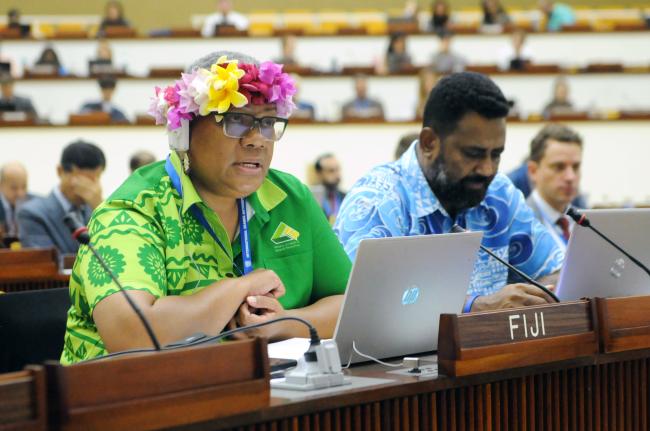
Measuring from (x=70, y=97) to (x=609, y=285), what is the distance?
28.7 feet

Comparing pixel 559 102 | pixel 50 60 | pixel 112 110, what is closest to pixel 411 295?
pixel 112 110

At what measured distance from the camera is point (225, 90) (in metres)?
2.31

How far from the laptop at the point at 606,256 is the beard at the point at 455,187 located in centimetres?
43

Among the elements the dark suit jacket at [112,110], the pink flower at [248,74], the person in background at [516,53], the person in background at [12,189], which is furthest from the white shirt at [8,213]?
the pink flower at [248,74]

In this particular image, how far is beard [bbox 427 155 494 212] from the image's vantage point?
2.91m

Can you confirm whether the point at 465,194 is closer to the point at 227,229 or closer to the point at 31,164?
the point at 227,229

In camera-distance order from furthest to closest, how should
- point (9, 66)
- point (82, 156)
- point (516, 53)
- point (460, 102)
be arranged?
point (516, 53) < point (9, 66) < point (82, 156) < point (460, 102)

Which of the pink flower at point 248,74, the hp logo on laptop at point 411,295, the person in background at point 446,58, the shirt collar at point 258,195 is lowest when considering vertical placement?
the hp logo on laptop at point 411,295

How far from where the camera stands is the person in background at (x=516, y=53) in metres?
10.8

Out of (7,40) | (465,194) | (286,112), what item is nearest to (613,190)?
(7,40)

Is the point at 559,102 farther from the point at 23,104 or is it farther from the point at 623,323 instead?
the point at 623,323

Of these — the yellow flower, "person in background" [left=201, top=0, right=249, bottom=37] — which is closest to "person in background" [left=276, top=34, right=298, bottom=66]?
"person in background" [left=201, top=0, right=249, bottom=37]

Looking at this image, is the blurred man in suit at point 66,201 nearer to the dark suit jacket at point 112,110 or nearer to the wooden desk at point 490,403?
the wooden desk at point 490,403

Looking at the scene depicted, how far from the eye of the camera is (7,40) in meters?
11.4
